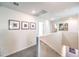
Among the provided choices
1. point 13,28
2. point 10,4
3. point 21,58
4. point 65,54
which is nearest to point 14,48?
point 21,58

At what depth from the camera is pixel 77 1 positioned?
173 cm

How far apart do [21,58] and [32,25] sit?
630 millimetres

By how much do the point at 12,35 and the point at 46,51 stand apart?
70 centimetres

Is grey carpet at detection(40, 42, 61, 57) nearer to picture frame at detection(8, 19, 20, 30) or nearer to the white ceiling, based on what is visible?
picture frame at detection(8, 19, 20, 30)

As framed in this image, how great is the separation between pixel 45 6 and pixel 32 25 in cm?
42

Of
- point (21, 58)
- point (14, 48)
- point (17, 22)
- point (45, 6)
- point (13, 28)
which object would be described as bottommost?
point (21, 58)

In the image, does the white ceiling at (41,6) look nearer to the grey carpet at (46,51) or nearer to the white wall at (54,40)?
the white wall at (54,40)

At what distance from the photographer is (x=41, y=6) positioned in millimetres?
1786

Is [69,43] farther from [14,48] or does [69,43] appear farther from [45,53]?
[14,48]

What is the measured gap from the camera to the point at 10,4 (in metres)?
1.74

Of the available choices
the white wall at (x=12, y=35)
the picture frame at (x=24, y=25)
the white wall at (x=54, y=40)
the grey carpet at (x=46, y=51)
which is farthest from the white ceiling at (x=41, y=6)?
the grey carpet at (x=46, y=51)

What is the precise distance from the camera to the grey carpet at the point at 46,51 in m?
1.80

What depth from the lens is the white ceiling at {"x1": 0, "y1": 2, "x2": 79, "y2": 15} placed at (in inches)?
69.1

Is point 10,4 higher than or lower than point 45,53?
higher
